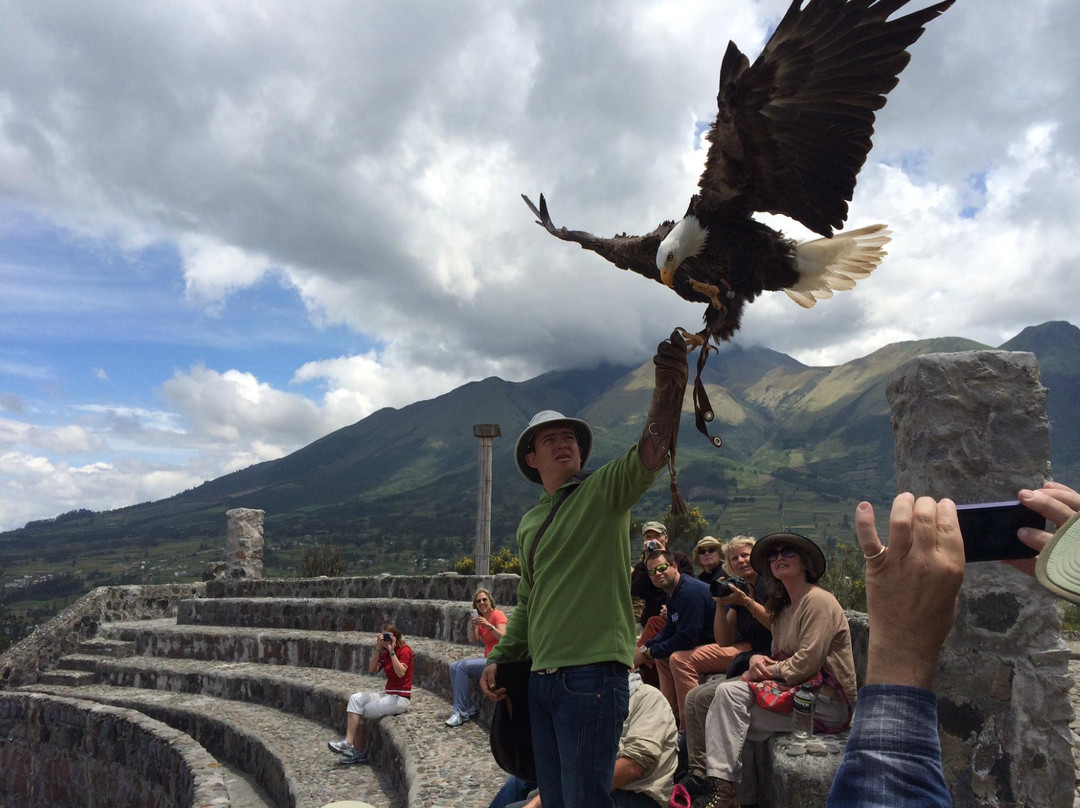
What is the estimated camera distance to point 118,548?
388 feet

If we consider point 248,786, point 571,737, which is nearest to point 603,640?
point 571,737

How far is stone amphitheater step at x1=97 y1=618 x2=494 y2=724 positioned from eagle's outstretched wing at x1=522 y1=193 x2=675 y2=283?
3.46 metres

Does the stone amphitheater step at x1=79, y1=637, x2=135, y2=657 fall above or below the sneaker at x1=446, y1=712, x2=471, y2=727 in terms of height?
below

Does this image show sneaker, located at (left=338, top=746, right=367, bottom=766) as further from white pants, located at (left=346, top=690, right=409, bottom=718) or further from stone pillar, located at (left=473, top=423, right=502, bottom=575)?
stone pillar, located at (left=473, top=423, right=502, bottom=575)

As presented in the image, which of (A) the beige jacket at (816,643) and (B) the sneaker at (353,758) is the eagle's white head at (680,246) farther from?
(B) the sneaker at (353,758)

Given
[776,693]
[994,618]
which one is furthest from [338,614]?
[994,618]

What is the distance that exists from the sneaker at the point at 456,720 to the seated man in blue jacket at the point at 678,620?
6.50ft

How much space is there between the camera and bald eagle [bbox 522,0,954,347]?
301 cm

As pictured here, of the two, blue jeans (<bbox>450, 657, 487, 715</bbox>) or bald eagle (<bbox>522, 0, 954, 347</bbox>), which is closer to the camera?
bald eagle (<bbox>522, 0, 954, 347</bbox>)

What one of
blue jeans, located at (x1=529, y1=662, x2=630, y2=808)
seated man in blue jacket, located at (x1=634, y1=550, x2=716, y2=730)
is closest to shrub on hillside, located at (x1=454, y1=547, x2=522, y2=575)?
seated man in blue jacket, located at (x1=634, y1=550, x2=716, y2=730)

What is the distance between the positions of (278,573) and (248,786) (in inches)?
2793

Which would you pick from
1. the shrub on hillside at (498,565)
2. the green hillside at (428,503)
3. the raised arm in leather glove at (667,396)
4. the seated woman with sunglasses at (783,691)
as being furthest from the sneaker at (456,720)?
the green hillside at (428,503)

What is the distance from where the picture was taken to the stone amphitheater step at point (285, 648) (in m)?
7.40

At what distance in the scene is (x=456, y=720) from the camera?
227 inches
